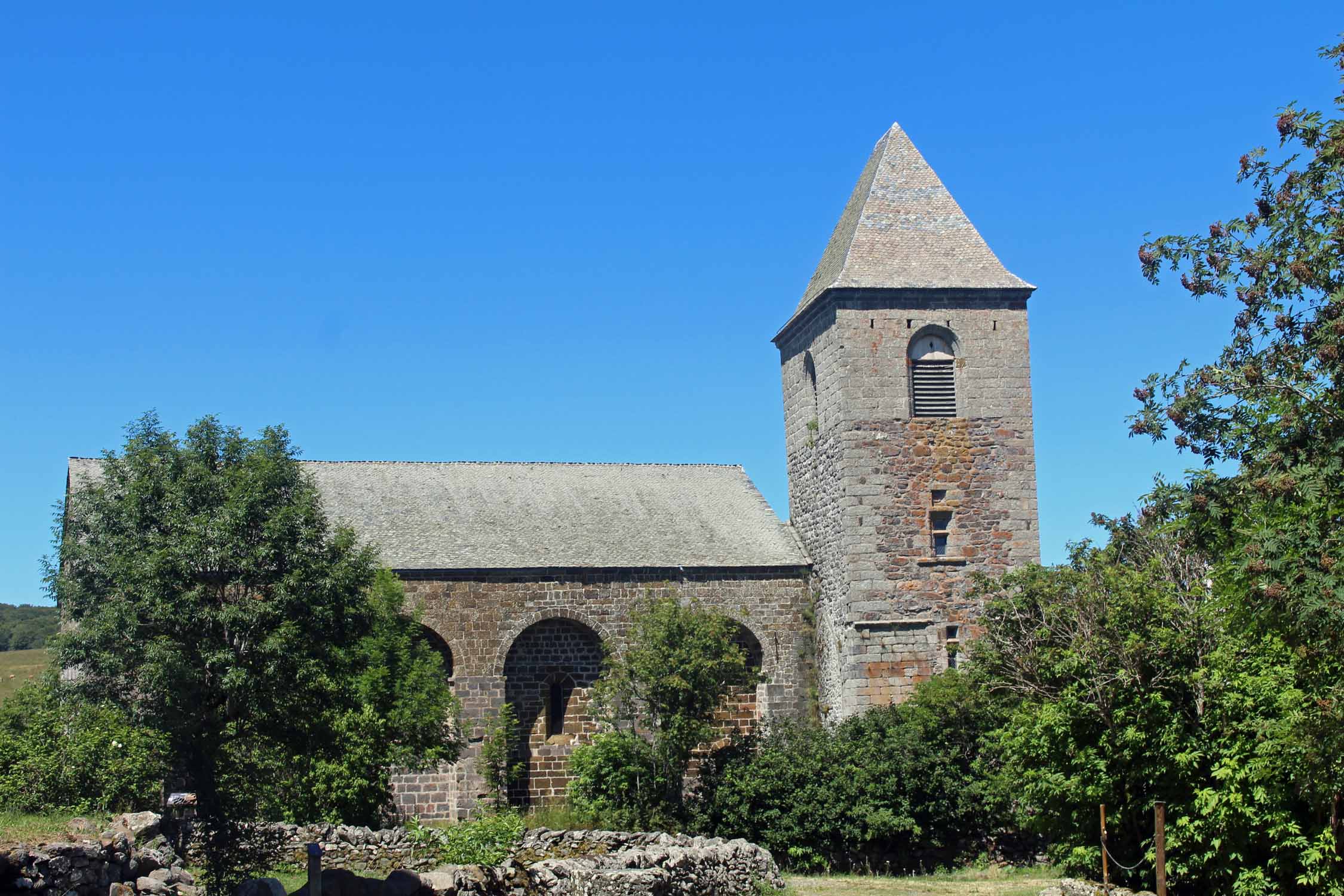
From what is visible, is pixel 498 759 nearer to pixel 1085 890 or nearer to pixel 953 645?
pixel 953 645

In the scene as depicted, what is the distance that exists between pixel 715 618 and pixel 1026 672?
7338mm

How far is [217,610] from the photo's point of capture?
18859 millimetres

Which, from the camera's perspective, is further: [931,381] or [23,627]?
[23,627]

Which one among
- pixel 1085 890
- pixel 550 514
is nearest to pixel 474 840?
pixel 1085 890

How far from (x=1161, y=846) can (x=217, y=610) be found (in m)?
13.1

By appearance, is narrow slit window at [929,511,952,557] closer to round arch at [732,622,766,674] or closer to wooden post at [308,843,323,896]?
round arch at [732,622,766,674]

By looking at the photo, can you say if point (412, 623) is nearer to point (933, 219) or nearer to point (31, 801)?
point (31, 801)

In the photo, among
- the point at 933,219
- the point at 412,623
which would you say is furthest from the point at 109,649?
the point at 933,219

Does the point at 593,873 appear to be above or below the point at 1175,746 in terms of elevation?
below

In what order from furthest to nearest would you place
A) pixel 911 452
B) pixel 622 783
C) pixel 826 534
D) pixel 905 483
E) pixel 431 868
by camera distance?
pixel 826 534
pixel 911 452
pixel 905 483
pixel 622 783
pixel 431 868

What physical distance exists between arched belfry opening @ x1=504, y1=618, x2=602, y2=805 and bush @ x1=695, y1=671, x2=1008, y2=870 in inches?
162

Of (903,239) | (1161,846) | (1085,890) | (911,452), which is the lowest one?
(1085,890)

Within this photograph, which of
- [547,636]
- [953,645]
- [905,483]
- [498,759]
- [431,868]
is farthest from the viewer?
[905,483]

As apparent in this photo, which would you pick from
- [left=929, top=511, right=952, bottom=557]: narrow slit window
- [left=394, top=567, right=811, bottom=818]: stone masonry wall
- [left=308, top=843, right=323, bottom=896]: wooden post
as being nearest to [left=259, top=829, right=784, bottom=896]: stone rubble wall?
[left=308, top=843, right=323, bottom=896]: wooden post
